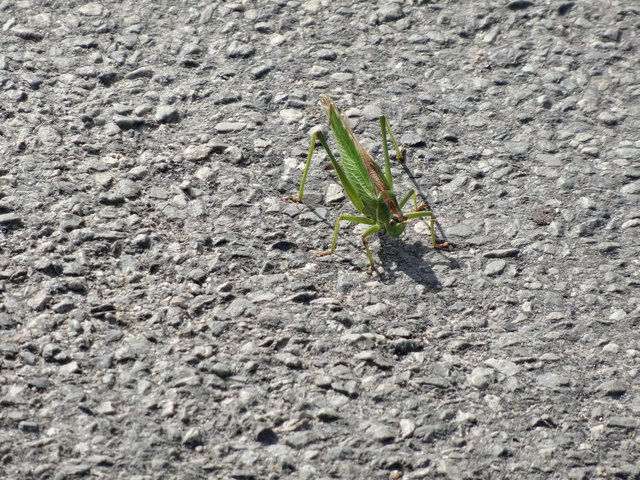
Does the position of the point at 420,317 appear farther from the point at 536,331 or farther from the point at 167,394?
the point at 167,394

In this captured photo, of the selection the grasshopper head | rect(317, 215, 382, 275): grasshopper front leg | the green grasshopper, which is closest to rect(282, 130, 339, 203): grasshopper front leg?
the green grasshopper

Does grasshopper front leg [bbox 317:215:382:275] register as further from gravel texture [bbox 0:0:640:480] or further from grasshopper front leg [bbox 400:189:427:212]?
grasshopper front leg [bbox 400:189:427:212]

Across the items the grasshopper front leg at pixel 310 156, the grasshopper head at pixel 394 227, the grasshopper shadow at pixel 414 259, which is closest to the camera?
the grasshopper shadow at pixel 414 259

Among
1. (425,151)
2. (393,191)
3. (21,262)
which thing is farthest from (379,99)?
(21,262)

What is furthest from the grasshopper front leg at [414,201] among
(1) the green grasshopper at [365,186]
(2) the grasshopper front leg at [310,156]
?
(2) the grasshopper front leg at [310,156]

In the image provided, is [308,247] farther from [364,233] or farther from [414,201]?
[414,201]

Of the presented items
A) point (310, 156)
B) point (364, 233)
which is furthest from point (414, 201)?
point (310, 156)

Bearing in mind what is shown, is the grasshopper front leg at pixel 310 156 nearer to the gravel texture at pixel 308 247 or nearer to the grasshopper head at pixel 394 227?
the gravel texture at pixel 308 247
